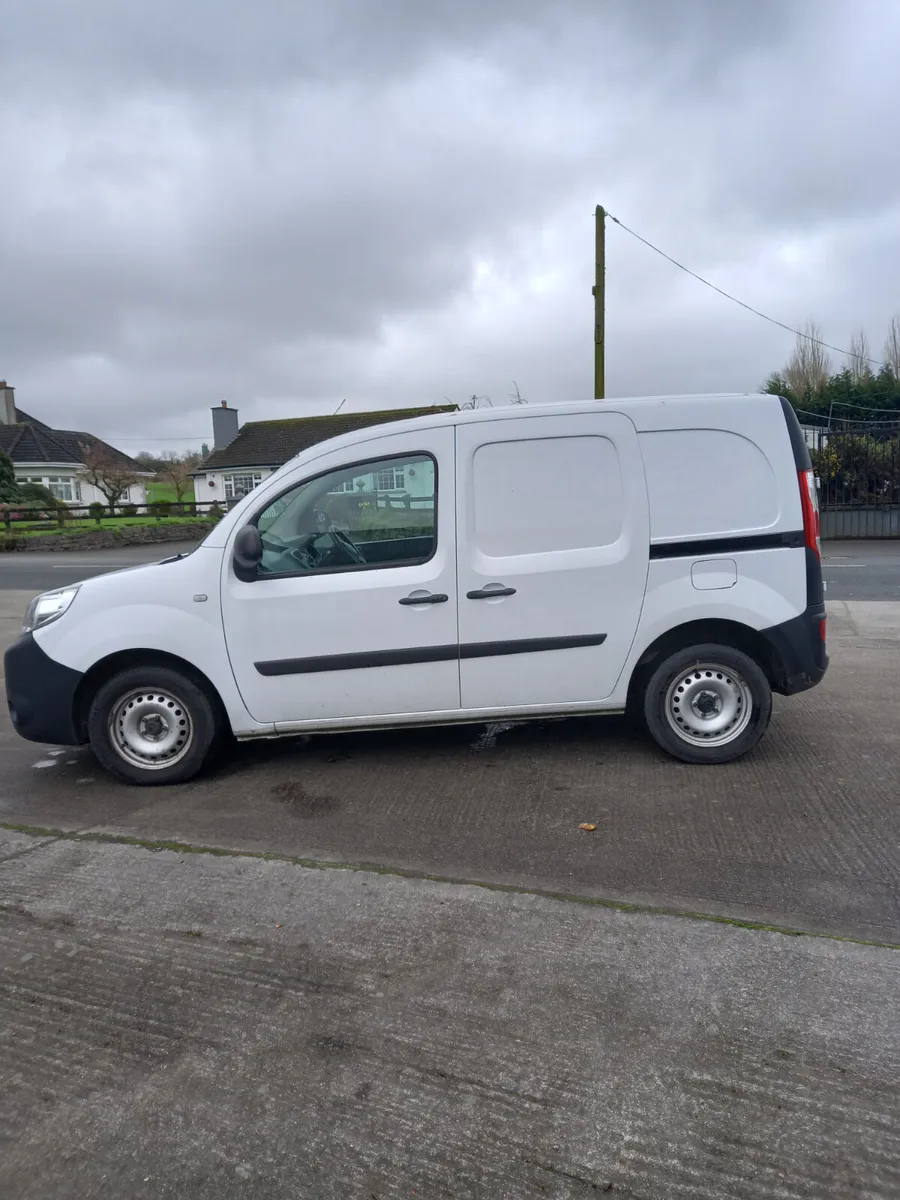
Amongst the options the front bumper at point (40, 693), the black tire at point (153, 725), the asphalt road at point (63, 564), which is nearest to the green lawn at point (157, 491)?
the asphalt road at point (63, 564)

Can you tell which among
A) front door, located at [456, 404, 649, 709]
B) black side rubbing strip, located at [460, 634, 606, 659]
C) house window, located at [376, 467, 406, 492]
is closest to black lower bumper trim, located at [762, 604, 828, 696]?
front door, located at [456, 404, 649, 709]

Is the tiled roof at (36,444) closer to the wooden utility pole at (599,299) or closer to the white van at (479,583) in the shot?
the wooden utility pole at (599,299)

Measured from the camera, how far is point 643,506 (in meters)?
4.68

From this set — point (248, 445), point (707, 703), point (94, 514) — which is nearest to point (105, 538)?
point (94, 514)

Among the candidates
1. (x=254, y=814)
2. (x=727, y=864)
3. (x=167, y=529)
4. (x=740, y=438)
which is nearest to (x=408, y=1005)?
(x=727, y=864)

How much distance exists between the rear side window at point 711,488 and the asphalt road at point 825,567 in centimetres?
740

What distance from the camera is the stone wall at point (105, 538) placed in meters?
27.8

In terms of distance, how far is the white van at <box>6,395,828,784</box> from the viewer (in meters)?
4.68

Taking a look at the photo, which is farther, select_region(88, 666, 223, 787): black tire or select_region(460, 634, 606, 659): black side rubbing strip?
select_region(88, 666, 223, 787): black tire

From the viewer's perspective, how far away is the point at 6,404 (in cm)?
5962

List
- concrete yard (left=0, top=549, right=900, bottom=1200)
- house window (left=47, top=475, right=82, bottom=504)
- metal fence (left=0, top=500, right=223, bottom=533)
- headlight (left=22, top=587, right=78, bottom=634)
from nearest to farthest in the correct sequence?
1. concrete yard (left=0, top=549, right=900, bottom=1200)
2. headlight (left=22, top=587, right=78, bottom=634)
3. metal fence (left=0, top=500, right=223, bottom=533)
4. house window (left=47, top=475, right=82, bottom=504)

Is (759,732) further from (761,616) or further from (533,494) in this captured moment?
(533,494)

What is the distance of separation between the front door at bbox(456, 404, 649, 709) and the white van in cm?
1

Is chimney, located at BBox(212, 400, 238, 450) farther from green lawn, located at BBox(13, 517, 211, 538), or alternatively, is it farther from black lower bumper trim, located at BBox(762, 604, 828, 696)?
black lower bumper trim, located at BBox(762, 604, 828, 696)
